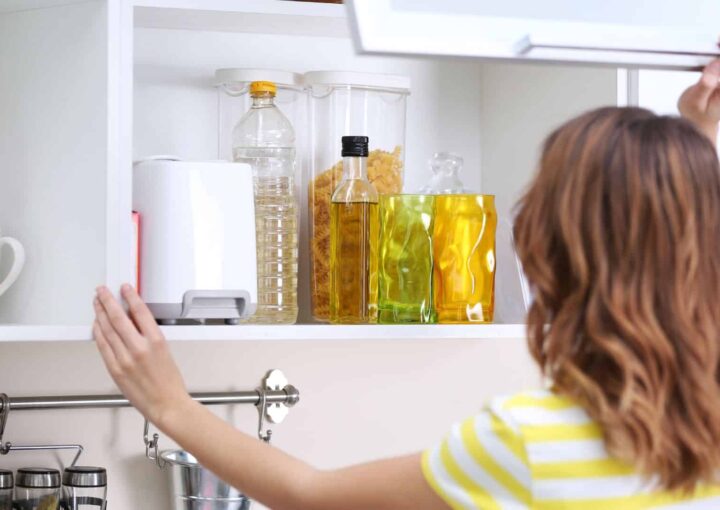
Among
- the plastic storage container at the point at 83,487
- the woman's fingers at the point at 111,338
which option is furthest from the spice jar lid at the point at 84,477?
the woman's fingers at the point at 111,338

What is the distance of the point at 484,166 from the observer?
5.49ft

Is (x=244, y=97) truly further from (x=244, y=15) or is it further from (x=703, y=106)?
(x=703, y=106)

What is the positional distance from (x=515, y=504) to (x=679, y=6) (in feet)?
1.57

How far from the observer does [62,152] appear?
133 centimetres

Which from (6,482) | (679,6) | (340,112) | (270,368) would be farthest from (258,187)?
(679,6)

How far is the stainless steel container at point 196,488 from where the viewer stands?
1.50 metres

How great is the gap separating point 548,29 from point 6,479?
880 mm

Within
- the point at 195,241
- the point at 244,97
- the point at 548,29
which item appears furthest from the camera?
the point at 244,97

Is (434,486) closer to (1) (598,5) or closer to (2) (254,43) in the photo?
(1) (598,5)

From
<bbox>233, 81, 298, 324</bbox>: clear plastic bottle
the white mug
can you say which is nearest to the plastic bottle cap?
<bbox>233, 81, 298, 324</bbox>: clear plastic bottle

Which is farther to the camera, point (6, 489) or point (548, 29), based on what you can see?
point (6, 489)

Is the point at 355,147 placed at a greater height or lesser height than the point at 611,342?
greater

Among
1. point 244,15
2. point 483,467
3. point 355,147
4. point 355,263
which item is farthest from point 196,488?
point 483,467

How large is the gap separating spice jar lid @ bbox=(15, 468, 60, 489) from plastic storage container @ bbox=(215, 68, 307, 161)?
0.46 metres
